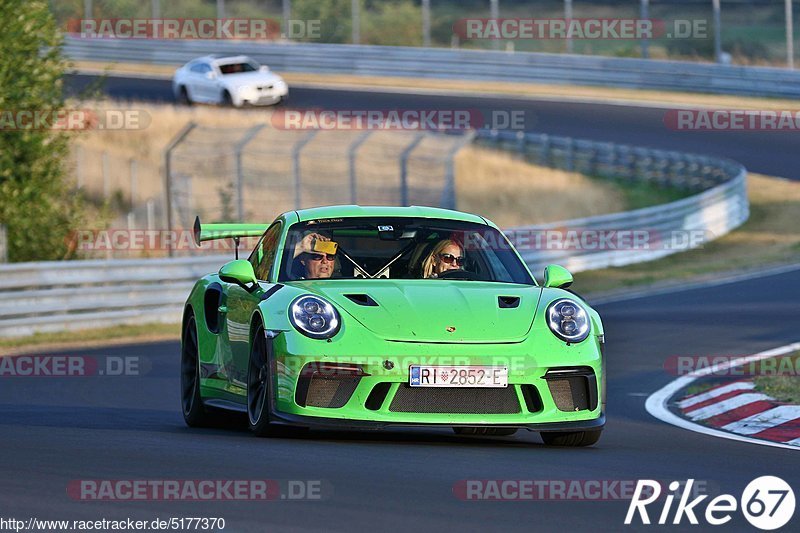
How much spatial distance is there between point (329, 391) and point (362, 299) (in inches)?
22.7

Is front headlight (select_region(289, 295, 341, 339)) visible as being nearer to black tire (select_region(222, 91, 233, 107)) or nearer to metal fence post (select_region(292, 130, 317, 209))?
metal fence post (select_region(292, 130, 317, 209))

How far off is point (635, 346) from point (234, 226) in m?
6.18

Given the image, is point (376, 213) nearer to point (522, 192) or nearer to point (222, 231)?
point (222, 231)

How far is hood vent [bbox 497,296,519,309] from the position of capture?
28.3 feet

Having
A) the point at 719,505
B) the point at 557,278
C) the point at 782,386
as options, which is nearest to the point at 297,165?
the point at 782,386

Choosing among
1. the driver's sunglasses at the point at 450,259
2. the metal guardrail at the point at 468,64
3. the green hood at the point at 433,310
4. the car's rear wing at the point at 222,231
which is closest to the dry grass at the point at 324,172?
the metal guardrail at the point at 468,64

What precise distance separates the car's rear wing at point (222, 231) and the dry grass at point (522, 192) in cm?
2062

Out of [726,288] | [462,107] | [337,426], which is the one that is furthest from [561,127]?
[337,426]

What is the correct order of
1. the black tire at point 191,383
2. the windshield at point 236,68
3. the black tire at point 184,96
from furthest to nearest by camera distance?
1. the black tire at point 184,96
2. the windshield at point 236,68
3. the black tire at point 191,383

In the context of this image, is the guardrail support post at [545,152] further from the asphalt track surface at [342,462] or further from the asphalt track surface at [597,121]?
the asphalt track surface at [342,462]

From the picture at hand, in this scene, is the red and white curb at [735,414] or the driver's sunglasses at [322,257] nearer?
the driver's sunglasses at [322,257]

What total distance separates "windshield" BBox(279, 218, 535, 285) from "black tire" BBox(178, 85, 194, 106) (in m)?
33.5

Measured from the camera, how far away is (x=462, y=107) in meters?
40.2

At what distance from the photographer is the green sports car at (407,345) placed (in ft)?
26.8
